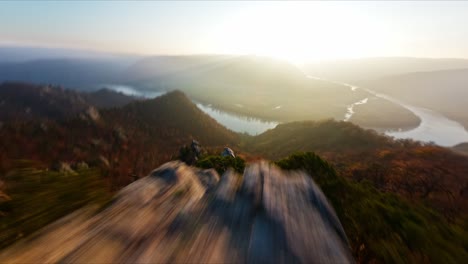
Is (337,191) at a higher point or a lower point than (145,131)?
higher

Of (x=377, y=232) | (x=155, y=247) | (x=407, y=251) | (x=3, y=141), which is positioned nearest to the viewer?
(x=155, y=247)

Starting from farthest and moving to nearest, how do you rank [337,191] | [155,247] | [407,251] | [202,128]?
1. [202,128]
2. [337,191]
3. [407,251]
4. [155,247]

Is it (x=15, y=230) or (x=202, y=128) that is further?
(x=202, y=128)

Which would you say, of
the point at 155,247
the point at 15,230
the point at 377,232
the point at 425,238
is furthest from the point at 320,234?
the point at 15,230

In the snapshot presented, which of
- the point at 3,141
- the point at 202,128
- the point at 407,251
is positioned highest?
the point at 407,251

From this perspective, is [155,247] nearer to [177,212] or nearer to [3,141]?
[177,212]

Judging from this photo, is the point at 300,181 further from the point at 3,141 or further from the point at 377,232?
Answer: the point at 3,141

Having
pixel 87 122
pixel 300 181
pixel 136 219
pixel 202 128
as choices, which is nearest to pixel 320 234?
pixel 300 181
